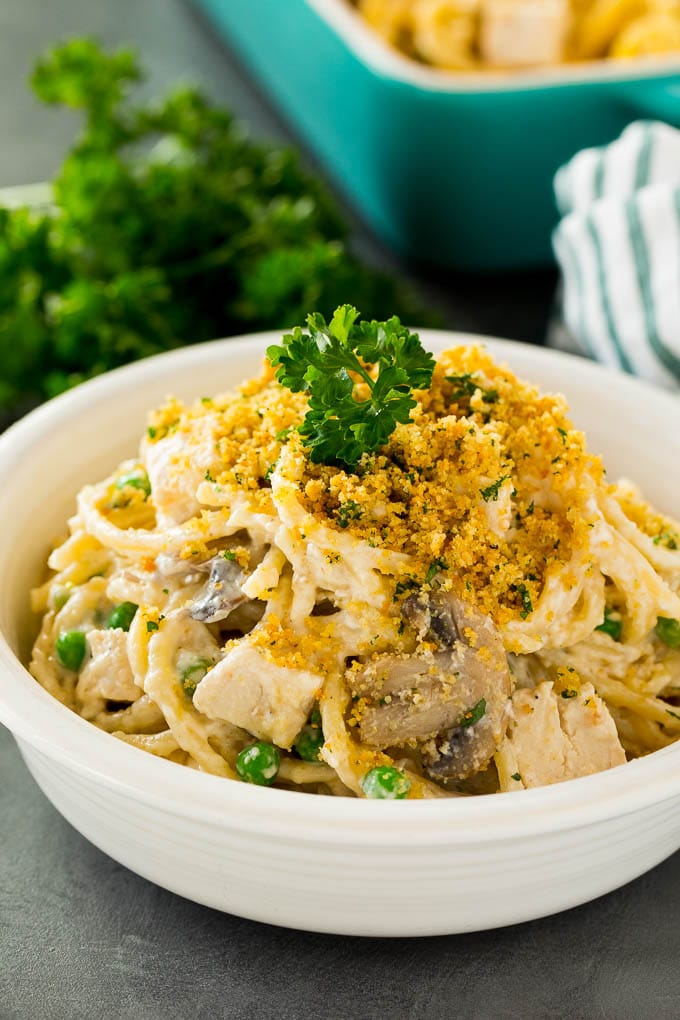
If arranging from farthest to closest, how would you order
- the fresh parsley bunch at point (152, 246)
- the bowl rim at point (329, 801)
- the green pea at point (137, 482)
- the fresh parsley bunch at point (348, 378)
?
the fresh parsley bunch at point (152, 246) → the green pea at point (137, 482) → the fresh parsley bunch at point (348, 378) → the bowl rim at point (329, 801)

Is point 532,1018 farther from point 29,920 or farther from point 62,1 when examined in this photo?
point 62,1

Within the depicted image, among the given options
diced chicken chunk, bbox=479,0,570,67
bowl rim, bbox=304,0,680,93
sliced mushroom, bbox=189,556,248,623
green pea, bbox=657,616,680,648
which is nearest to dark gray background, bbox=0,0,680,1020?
green pea, bbox=657,616,680,648

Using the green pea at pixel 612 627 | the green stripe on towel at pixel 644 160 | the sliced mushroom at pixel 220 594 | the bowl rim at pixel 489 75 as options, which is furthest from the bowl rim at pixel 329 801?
the bowl rim at pixel 489 75

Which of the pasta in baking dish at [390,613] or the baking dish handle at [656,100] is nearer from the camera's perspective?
the pasta in baking dish at [390,613]

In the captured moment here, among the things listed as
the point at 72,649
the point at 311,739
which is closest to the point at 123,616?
the point at 72,649

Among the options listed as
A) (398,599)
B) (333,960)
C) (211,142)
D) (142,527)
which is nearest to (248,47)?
(211,142)

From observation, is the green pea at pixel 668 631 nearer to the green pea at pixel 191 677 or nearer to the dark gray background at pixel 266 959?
the dark gray background at pixel 266 959
